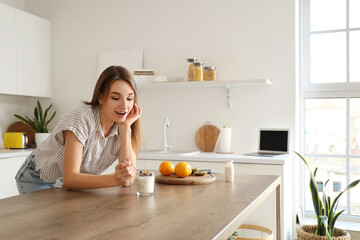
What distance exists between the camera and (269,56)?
359 cm

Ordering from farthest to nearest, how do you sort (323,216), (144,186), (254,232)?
(254,232) → (323,216) → (144,186)

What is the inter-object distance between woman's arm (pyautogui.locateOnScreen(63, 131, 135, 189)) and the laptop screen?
2.10 m

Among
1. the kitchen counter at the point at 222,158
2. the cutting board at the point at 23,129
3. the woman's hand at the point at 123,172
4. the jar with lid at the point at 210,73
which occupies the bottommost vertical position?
the kitchen counter at the point at 222,158

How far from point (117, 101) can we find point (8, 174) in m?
2.30

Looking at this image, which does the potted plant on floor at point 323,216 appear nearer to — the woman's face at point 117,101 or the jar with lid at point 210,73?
the jar with lid at point 210,73

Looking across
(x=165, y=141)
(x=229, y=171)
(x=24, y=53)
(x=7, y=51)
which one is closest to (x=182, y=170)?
(x=229, y=171)

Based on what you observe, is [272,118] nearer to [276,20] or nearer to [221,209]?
[276,20]

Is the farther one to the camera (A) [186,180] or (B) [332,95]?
(B) [332,95]

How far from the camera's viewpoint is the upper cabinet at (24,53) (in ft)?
13.0

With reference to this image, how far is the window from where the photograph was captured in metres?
3.52

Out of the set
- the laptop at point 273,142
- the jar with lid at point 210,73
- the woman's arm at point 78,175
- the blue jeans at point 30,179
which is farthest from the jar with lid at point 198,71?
the woman's arm at point 78,175

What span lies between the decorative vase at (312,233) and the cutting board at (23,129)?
304 cm

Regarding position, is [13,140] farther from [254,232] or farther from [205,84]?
[254,232]

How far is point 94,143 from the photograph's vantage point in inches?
70.9
